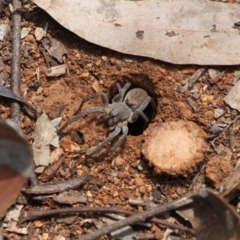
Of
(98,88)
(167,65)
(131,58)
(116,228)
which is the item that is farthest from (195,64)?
(116,228)

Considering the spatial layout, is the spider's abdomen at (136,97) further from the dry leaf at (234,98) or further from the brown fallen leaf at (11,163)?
the brown fallen leaf at (11,163)

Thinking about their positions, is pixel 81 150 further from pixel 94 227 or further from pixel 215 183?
pixel 215 183

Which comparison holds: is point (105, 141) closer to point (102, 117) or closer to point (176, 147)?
point (102, 117)

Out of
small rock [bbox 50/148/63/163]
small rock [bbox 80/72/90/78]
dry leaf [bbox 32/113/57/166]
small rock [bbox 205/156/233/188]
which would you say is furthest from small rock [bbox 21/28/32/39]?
small rock [bbox 205/156/233/188]

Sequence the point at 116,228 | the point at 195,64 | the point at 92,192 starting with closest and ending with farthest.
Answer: the point at 116,228 → the point at 92,192 → the point at 195,64

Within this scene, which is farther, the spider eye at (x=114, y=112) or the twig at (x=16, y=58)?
the spider eye at (x=114, y=112)

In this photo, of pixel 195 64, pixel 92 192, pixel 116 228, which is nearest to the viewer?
pixel 116 228

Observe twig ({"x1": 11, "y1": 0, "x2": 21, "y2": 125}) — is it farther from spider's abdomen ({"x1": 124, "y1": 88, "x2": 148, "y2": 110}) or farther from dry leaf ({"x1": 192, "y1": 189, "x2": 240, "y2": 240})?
dry leaf ({"x1": 192, "y1": 189, "x2": 240, "y2": 240})

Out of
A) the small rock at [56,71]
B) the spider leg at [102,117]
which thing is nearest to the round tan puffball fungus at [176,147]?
the spider leg at [102,117]
